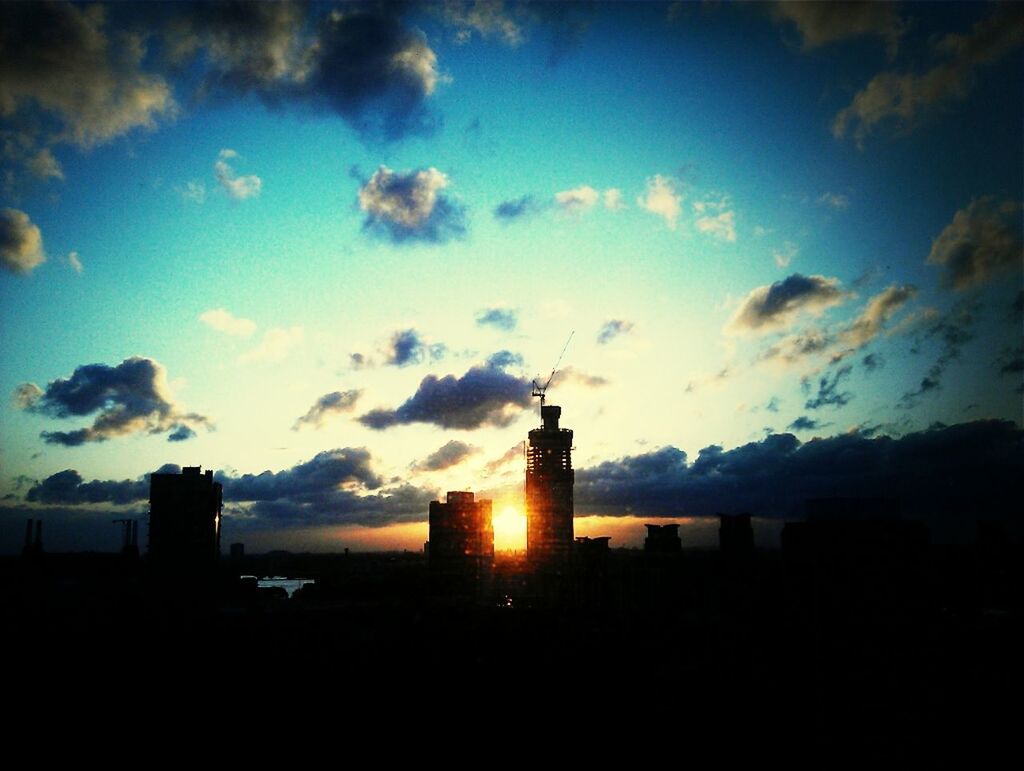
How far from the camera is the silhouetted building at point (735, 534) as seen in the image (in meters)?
109

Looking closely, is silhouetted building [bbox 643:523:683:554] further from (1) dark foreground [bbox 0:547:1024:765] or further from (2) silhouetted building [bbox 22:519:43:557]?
(2) silhouetted building [bbox 22:519:43:557]

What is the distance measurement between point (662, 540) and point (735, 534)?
97.6 ft

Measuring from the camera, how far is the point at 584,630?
115938 millimetres

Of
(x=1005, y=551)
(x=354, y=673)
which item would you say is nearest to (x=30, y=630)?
(x=354, y=673)

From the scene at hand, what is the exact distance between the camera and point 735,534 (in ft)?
359

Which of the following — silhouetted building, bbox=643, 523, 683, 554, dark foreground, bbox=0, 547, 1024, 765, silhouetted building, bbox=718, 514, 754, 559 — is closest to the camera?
dark foreground, bbox=0, 547, 1024, 765

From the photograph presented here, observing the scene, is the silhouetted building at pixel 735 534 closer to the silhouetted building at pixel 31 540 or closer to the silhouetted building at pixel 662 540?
the silhouetted building at pixel 662 540

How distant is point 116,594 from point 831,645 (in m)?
148

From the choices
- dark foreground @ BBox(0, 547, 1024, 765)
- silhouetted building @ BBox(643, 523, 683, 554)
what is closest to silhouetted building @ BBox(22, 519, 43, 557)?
dark foreground @ BBox(0, 547, 1024, 765)

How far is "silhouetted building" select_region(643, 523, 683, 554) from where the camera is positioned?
135 m

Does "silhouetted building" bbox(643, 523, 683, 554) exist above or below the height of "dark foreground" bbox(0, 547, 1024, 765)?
above

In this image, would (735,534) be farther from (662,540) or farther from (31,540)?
(31,540)

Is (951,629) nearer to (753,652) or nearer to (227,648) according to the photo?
(753,652)

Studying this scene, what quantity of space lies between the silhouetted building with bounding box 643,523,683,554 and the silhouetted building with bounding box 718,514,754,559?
2517 centimetres
